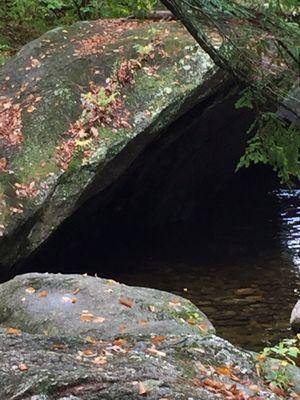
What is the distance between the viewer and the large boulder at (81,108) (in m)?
8.29

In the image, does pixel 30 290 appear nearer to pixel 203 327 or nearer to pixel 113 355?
pixel 203 327

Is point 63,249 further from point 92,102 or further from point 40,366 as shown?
point 40,366

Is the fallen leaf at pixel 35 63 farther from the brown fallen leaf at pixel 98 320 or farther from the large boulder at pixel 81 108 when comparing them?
the brown fallen leaf at pixel 98 320

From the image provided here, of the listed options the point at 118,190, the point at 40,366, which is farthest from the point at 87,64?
the point at 40,366

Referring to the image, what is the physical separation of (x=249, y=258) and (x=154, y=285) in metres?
2.00

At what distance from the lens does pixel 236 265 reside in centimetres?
1075

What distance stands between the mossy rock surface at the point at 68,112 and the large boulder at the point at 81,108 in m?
0.01

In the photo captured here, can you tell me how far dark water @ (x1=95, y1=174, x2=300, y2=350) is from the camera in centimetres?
828

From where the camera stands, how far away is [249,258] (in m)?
11.1

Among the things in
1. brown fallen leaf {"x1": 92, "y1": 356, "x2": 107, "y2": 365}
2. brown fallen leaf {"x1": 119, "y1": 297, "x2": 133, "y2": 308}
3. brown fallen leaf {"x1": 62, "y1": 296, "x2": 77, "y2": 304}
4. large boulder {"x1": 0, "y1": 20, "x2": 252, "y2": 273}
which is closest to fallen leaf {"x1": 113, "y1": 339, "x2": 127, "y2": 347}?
brown fallen leaf {"x1": 92, "y1": 356, "x2": 107, "y2": 365}

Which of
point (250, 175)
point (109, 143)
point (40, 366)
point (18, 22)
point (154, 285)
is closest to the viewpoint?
point (40, 366)

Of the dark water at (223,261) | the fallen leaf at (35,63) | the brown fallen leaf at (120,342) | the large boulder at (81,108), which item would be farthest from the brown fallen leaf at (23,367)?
the fallen leaf at (35,63)

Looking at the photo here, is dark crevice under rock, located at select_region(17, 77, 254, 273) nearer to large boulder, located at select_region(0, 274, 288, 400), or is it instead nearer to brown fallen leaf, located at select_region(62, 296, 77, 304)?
brown fallen leaf, located at select_region(62, 296, 77, 304)

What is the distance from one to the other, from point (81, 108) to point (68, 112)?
0.58ft
